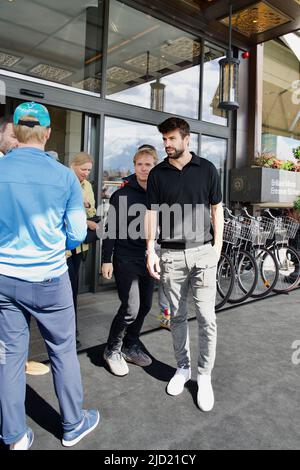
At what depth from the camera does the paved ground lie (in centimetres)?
195

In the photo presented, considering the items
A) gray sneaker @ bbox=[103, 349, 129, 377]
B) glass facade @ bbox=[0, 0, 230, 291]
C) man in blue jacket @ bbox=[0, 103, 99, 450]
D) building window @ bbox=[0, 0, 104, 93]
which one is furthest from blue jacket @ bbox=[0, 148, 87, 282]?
building window @ bbox=[0, 0, 104, 93]

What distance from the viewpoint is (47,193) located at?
1630mm

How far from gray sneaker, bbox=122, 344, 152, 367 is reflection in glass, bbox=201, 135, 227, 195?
3.76 m

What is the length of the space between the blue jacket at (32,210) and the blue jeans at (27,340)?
7 centimetres

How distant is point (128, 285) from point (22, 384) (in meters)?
0.99

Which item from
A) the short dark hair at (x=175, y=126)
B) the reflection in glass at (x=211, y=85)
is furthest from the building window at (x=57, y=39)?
the short dark hair at (x=175, y=126)

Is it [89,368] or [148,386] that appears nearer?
[148,386]

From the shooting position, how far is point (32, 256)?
5.43ft

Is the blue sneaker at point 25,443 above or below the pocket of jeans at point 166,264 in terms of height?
below

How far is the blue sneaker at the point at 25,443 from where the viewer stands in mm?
1768

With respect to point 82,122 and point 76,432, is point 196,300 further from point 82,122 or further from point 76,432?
point 82,122

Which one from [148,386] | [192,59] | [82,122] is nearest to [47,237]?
[148,386]

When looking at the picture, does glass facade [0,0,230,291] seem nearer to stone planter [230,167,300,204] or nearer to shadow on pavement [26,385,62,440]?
stone planter [230,167,300,204]

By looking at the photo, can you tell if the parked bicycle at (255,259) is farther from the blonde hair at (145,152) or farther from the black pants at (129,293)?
the blonde hair at (145,152)
